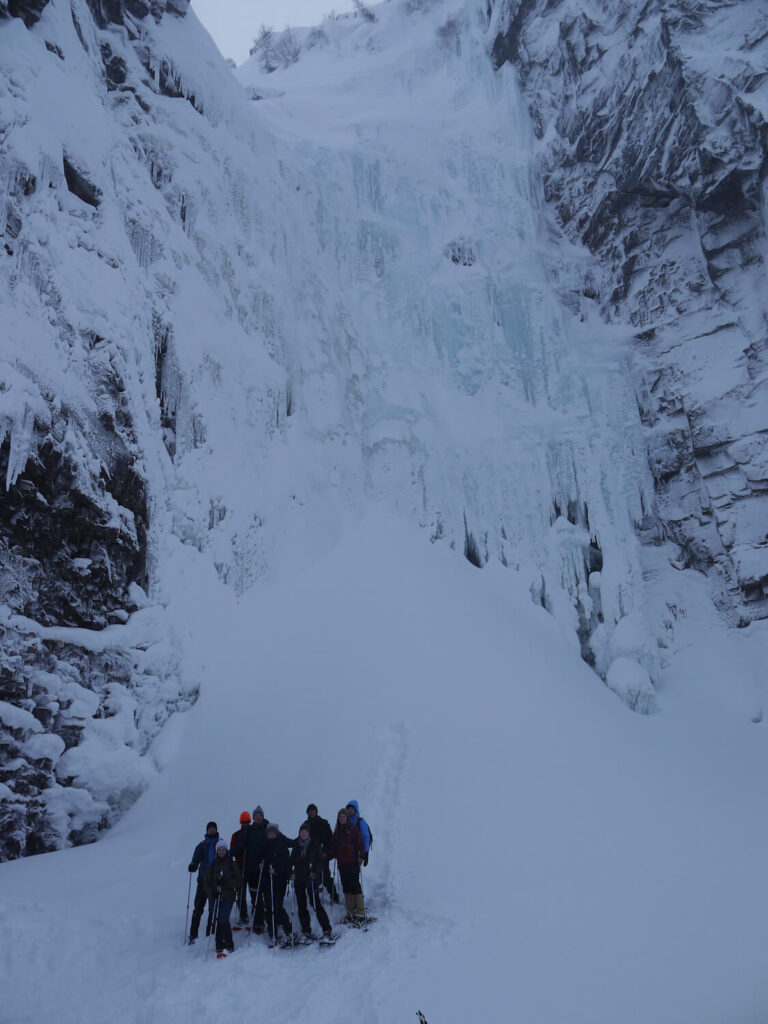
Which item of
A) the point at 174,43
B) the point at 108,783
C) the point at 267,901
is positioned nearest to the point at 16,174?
the point at 174,43

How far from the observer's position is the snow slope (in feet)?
19.2

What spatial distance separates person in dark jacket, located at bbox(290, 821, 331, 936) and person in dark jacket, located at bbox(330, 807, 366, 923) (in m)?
0.22

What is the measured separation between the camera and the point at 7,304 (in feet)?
36.0

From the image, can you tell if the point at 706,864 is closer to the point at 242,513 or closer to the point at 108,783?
the point at 108,783

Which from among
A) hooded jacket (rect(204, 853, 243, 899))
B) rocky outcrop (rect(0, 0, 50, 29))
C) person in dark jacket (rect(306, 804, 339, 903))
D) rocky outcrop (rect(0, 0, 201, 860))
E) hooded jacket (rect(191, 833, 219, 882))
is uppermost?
rocky outcrop (rect(0, 0, 50, 29))

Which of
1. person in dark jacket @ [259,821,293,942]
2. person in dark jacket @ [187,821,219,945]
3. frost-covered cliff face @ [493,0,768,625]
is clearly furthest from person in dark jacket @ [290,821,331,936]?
frost-covered cliff face @ [493,0,768,625]

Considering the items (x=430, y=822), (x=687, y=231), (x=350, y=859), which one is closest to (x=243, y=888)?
(x=350, y=859)

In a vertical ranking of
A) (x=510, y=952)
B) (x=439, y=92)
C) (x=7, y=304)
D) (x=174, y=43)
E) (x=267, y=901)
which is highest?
(x=439, y=92)

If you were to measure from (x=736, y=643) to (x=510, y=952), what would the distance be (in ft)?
42.3

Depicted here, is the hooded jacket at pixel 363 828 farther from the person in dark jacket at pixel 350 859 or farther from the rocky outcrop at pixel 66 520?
the rocky outcrop at pixel 66 520

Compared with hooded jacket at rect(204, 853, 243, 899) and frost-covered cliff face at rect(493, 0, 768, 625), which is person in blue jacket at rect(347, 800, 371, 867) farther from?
frost-covered cliff face at rect(493, 0, 768, 625)

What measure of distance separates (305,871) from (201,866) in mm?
973

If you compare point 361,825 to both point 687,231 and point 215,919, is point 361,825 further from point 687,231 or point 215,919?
A: point 687,231

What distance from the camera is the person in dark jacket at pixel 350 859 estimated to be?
695 centimetres
